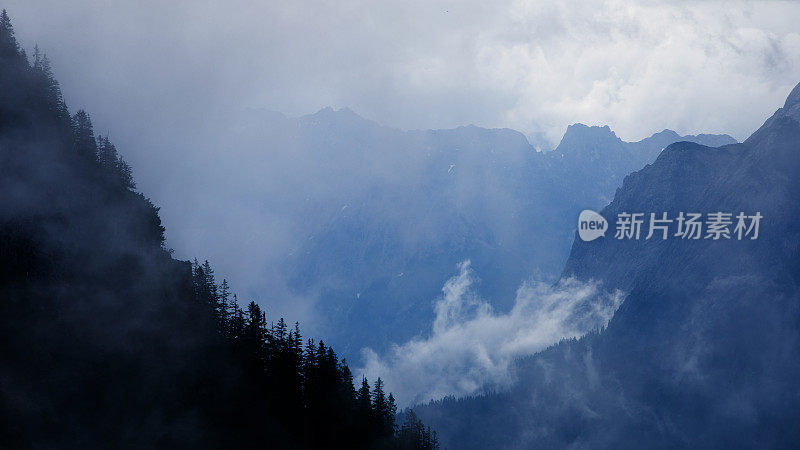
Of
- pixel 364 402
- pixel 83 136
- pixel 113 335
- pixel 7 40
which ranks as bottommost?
pixel 364 402

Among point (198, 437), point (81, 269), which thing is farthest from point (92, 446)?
point (81, 269)

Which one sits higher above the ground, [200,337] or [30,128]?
[30,128]

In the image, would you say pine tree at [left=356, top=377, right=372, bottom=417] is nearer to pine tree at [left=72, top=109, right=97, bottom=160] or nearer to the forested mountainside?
the forested mountainside

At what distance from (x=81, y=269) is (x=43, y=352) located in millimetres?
13905

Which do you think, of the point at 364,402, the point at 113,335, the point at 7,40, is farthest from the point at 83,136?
the point at 364,402

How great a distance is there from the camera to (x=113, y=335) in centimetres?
7825

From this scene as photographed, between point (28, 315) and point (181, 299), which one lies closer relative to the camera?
point (28, 315)

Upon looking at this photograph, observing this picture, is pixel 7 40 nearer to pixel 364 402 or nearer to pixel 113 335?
pixel 113 335

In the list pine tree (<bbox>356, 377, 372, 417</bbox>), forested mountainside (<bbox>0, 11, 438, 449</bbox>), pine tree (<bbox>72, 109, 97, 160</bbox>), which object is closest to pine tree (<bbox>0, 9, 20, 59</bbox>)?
Result: forested mountainside (<bbox>0, 11, 438, 449</bbox>)

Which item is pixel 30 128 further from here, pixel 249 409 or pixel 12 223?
pixel 249 409

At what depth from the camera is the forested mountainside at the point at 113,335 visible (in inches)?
2741

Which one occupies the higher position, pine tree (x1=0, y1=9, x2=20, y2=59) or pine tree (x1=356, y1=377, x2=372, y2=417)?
pine tree (x1=0, y1=9, x2=20, y2=59)

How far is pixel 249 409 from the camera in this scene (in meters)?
81.8

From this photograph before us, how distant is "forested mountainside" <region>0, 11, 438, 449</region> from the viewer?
6962cm
